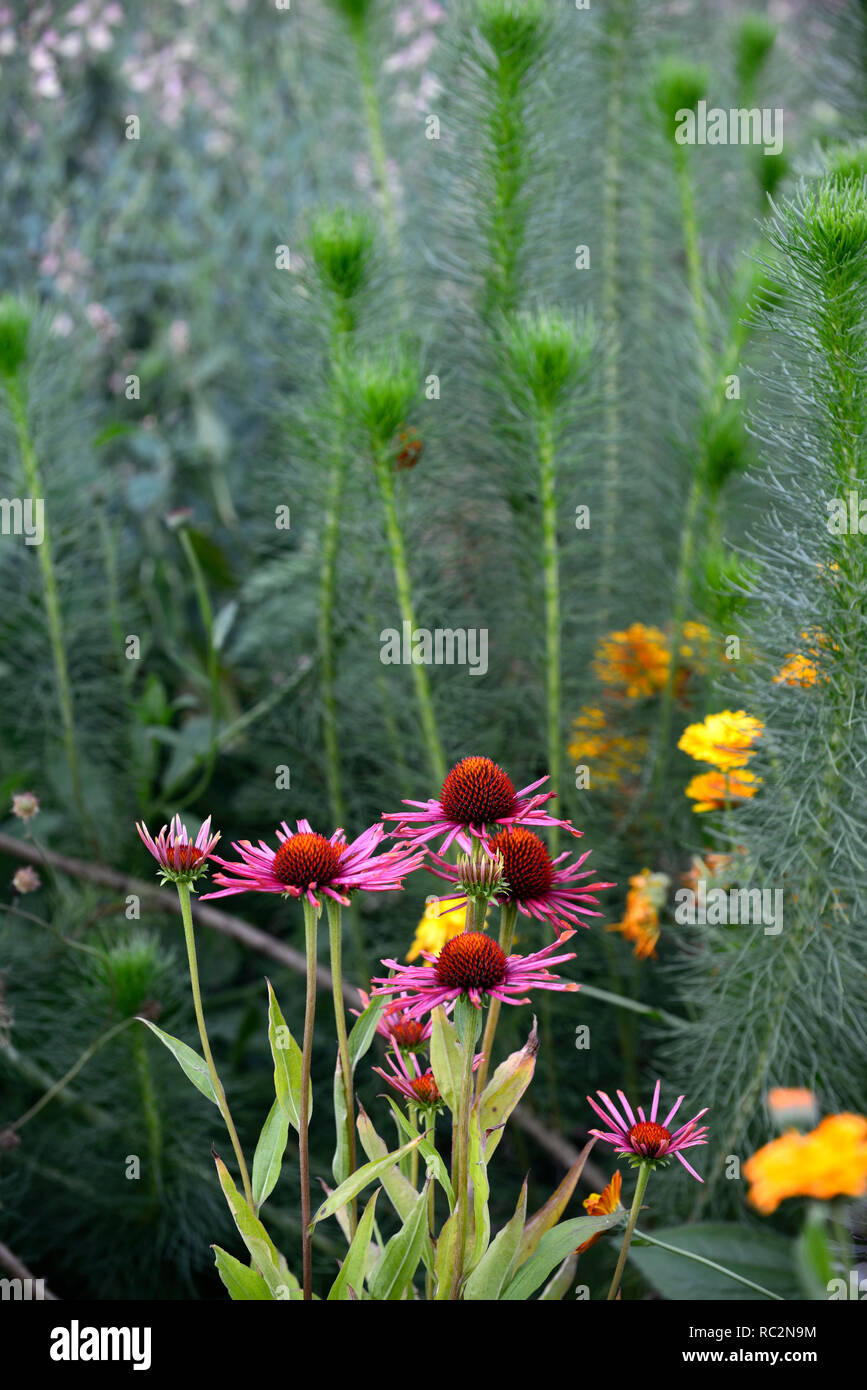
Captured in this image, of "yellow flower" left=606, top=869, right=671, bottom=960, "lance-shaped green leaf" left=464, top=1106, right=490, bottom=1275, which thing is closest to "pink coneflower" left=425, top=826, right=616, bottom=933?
"lance-shaped green leaf" left=464, top=1106, right=490, bottom=1275

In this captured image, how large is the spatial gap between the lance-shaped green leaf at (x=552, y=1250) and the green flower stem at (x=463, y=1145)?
35mm

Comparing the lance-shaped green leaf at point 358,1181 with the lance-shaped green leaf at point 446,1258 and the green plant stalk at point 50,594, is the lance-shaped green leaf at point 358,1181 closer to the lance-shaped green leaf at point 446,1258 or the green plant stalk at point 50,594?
the lance-shaped green leaf at point 446,1258

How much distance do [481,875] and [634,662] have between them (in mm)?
831

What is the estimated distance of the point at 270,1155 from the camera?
0.67m

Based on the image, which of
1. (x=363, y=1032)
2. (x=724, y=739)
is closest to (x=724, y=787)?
(x=724, y=739)

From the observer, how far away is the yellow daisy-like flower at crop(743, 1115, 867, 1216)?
40 centimetres

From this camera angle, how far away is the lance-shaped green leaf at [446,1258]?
2.14 feet

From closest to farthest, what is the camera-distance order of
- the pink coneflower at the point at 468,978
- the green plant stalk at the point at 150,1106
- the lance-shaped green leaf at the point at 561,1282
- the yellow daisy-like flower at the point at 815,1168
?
the yellow daisy-like flower at the point at 815,1168
the pink coneflower at the point at 468,978
the lance-shaped green leaf at the point at 561,1282
the green plant stalk at the point at 150,1106

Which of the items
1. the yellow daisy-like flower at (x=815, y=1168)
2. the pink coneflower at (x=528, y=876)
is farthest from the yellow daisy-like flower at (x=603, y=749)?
the yellow daisy-like flower at (x=815, y=1168)

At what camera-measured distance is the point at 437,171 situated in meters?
1.41

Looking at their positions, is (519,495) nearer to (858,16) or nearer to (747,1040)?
(747,1040)

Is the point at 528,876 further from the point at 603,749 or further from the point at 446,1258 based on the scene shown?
the point at 603,749

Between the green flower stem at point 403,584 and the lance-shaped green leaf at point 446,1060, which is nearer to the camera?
the lance-shaped green leaf at point 446,1060

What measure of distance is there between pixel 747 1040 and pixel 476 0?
1.07 m
